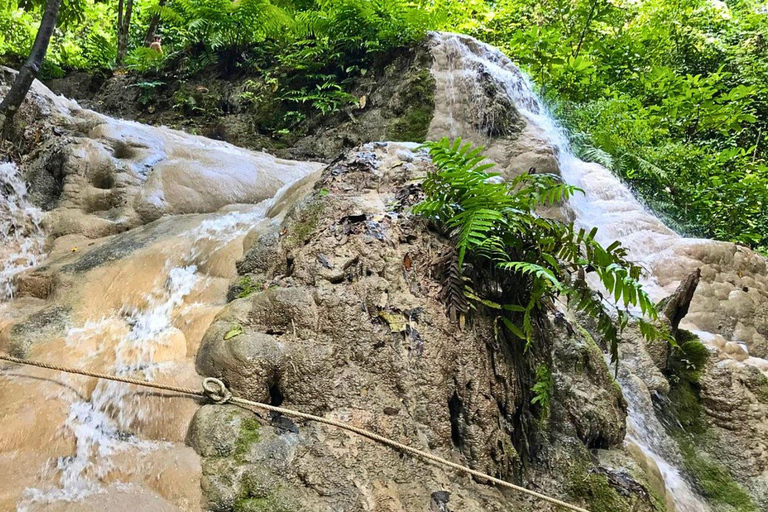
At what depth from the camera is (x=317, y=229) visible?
2922mm

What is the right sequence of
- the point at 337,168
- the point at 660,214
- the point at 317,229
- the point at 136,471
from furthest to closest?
the point at 660,214 < the point at 337,168 < the point at 317,229 < the point at 136,471

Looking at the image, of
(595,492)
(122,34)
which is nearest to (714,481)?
(595,492)

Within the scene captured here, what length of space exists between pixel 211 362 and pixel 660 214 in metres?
7.61

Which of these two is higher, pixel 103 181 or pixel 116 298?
pixel 103 181

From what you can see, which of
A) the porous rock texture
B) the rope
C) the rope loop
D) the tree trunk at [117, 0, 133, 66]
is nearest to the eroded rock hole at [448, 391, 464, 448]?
the porous rock texture

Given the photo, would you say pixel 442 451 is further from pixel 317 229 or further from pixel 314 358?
pixel 317 229

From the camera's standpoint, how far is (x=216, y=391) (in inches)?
79.4

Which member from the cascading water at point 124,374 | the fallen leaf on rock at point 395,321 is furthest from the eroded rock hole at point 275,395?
the fallen leaf on rock at point 395,321

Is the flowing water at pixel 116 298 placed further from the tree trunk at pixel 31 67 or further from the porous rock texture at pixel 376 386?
the tree trunk at pixel 31 67

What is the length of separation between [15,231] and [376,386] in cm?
336

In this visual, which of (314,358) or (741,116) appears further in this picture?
(741,116)

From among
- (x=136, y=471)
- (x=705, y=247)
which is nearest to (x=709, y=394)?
(x=705, y=247)

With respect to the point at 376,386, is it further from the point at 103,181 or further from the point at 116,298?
the point at 103,181

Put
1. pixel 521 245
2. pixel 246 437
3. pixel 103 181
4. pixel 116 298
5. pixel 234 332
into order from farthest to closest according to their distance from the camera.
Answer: pixel 103 181 → pixel 116 298 → pixel 521 245 → pixel 234 332 → pixel 246 437
